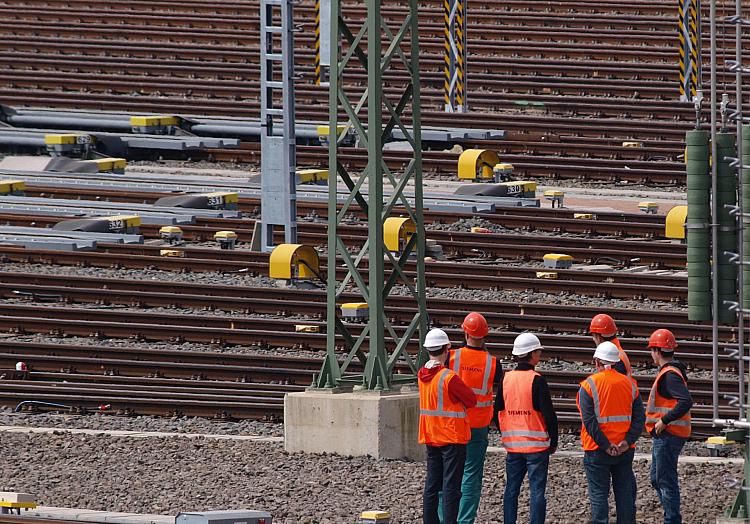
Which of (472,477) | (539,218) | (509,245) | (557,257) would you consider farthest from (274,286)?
(472,477)

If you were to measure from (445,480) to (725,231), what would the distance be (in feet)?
9.20

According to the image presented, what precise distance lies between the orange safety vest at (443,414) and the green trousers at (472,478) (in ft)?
1.21

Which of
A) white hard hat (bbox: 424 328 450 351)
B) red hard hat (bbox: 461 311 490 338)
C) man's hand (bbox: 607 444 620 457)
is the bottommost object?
man's hand (bbox: 607 444 620 457)

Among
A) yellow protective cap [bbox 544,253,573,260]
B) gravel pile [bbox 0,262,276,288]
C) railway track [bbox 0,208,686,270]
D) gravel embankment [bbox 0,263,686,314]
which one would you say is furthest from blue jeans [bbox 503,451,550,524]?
railway track [bbox 0,208,686,270]

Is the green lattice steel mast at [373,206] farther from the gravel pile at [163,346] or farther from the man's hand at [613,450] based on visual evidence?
the gravel pile at [163,346]

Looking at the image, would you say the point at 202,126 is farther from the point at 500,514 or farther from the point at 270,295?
the point at 500,514

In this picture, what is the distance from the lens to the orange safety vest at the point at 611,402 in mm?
12000

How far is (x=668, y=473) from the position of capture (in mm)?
12836

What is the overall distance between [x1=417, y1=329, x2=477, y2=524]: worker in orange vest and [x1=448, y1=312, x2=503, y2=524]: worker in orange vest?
0.62 feet

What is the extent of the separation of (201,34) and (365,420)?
1067 inches

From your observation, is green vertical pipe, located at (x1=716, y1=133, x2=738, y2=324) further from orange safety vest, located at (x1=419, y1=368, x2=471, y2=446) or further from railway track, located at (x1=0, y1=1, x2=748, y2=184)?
railway track, located at (x1=0, y1=1, x2=748, y2=184)

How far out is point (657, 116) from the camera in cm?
3475

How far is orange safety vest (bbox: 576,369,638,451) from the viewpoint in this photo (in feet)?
39.4

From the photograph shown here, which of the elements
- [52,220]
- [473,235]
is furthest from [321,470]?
[52,220]
